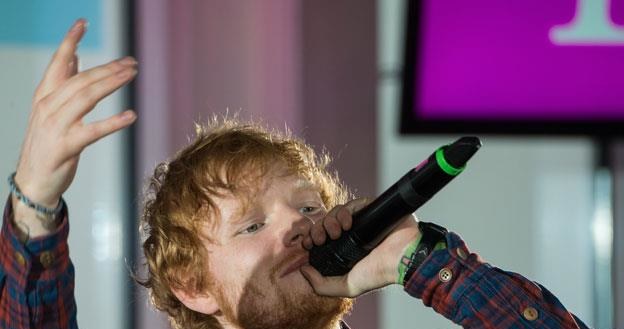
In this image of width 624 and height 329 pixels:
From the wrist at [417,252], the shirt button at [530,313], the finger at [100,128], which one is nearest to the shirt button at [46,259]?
the finger at [100,128]

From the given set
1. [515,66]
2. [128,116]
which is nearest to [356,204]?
[128,116]

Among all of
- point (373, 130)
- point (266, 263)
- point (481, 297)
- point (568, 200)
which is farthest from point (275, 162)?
point (568, 200)

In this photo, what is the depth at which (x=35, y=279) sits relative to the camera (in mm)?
1360

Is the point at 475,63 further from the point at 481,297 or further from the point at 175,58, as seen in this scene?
the point at 481,297

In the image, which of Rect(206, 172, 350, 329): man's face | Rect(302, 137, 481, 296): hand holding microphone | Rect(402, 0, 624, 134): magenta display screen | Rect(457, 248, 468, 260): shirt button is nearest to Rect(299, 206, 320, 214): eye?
Rect(206, 172, 350, 329): man's face

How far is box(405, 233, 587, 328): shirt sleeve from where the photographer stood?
1.33 meters

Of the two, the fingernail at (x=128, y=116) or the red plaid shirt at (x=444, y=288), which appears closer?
the fingernail at (x=128, y=116)

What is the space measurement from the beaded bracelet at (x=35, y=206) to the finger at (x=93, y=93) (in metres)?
0.13

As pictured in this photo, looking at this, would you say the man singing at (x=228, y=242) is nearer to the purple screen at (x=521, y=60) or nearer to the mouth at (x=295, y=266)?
the mouth at (x=295, y=266)

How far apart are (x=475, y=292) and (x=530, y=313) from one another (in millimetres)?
67

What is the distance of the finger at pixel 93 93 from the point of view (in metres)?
1.17

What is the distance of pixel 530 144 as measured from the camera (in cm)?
297

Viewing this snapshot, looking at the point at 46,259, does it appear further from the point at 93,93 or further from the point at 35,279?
the point at 93,93

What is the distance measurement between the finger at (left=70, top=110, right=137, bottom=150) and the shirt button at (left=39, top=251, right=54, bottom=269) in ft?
0.65
